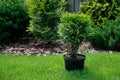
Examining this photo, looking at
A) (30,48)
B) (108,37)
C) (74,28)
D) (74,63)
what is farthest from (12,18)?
(74,63)

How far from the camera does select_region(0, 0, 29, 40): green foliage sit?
28.9ft

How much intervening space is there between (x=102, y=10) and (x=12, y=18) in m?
2.55

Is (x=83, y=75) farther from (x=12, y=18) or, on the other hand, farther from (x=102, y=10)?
(x=12, y=18)

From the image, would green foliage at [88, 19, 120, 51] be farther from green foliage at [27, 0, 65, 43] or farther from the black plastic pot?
the black plastic pot

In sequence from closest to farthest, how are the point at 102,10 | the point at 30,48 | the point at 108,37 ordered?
1. the point at 108,37
2. the point at 30,48
3. the point at 102,10

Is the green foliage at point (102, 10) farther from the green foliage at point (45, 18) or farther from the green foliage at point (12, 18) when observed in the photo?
the green foliage at point (12, 18)

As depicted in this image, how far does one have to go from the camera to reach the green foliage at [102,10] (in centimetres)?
895

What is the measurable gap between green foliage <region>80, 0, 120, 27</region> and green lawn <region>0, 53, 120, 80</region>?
182cm

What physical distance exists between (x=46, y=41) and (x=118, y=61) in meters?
2.40

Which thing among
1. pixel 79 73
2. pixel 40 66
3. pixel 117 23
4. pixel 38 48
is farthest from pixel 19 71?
pixel 117 23

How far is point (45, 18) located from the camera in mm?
8484

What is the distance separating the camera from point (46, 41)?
863 centimetres

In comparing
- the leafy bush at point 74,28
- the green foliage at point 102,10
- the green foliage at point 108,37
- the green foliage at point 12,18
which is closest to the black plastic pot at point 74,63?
the leafy bush at point 74,28

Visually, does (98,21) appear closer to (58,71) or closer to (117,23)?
(117,23)
